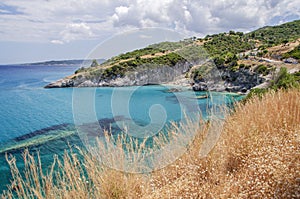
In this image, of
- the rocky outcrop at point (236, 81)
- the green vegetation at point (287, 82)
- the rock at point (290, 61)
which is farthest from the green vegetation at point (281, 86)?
the rocky outcrop at point (236, 81)

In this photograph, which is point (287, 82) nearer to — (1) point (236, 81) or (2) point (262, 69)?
(2) point (262, 69)

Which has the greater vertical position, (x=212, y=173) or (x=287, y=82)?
(x=287, y=82)

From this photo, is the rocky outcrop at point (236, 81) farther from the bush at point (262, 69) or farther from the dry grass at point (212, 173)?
the dry grass at point (212, 173)

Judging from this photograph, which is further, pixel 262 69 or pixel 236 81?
pixel 236 81

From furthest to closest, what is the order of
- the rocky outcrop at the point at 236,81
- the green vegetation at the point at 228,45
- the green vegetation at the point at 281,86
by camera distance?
the green vegetation at the point at 228,45
the rocky outcrop at the point at 236,81
the green vegetation at the point at 281,86

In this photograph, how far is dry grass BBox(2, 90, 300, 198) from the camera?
2.28 m

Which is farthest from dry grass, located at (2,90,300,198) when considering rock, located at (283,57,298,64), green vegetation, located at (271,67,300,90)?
rock, located at (283,57,298,64)

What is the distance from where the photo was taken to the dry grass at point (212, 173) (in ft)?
7.47

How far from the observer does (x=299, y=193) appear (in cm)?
201

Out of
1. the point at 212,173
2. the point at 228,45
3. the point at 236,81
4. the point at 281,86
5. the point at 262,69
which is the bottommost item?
the point at 236,81

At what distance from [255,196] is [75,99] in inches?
136

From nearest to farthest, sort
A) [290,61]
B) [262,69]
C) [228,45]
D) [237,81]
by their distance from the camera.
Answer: [290,61], [262,69], [237,81], [228,45]

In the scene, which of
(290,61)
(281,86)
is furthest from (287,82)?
(290,61)

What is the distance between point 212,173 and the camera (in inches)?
109
